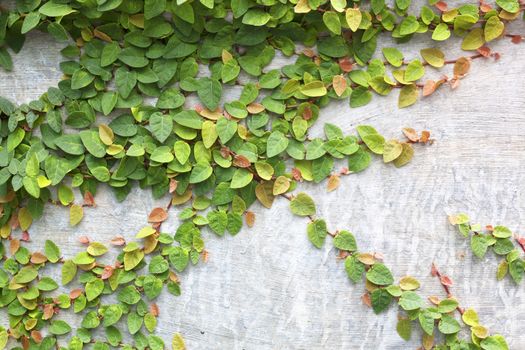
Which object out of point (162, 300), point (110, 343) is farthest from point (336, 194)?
point (110, 343)

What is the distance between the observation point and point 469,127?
154cm

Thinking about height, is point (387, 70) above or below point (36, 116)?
above

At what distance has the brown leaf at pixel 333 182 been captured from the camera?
1.58 m

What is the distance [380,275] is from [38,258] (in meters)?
1.03

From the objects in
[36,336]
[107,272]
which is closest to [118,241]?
[107,272]

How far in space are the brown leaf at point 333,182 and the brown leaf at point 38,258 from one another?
0.90 meters

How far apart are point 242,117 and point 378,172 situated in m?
0.42

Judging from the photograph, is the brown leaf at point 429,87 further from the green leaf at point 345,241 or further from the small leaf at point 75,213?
the small leaf at point 75,213

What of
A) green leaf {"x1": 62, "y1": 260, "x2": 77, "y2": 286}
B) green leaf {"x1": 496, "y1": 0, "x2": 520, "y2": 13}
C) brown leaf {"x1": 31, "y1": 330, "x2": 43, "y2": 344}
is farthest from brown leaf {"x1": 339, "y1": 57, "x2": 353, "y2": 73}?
brown leaf {"x1": 31, "y1": 330, "x2": 43, "y2": 344}

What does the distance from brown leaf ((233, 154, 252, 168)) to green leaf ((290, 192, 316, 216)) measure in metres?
0.17

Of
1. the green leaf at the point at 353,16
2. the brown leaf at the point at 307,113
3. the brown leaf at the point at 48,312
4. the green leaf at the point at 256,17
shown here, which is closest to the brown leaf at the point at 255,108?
the brown leaf at the point at 307,113

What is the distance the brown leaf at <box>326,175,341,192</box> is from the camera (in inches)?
62.2

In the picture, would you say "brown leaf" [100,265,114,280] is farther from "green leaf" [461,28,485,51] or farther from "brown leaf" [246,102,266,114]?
"green leaf" [461,28,485,51]

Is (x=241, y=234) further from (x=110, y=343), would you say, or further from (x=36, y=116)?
(x=36, y=116)
